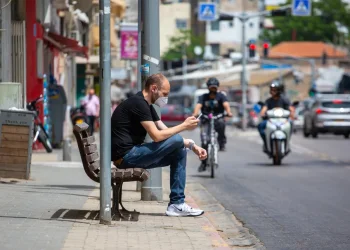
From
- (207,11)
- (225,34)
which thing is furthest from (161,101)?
(225,34)

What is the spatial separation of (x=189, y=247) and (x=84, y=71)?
48.0 m

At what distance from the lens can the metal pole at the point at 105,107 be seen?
11484mm

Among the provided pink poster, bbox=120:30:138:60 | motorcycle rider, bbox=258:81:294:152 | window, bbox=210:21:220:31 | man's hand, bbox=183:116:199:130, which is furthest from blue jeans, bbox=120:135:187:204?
window, bbox=210:21:220:31

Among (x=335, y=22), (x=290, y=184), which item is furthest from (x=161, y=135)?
(x=335, y=22)

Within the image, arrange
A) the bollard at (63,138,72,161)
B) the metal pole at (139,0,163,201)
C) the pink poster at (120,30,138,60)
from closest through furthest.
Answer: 1. the metal pole at (139,0,163,201)
2. the bollard at (63,138,72,161)
3. the pink poster at (120,30,138,60)

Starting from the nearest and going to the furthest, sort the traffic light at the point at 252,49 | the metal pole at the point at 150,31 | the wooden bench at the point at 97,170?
the wooden bench at the point at 97,170 → the metal pole at the point at 150,31 → the traffic light at the point at 252,49

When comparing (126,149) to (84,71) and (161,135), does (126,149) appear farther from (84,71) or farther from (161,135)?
(84,71)

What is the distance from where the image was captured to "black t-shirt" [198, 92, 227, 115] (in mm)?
22219

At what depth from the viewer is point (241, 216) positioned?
13727 mm

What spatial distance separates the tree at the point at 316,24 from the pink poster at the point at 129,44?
105m

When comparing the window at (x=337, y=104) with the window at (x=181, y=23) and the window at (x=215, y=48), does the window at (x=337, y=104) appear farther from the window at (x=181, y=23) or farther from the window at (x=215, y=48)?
the window at (x=181, y=23)

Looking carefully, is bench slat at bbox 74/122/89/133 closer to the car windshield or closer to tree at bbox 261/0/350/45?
the car windshield

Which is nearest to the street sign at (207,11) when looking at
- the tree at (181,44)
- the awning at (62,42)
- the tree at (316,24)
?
the awning at (62,42)

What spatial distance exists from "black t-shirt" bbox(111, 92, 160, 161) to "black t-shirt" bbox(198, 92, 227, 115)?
31.3ft
